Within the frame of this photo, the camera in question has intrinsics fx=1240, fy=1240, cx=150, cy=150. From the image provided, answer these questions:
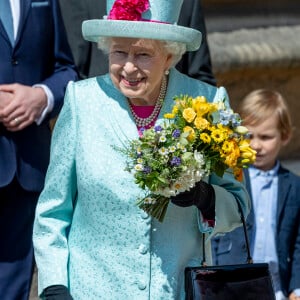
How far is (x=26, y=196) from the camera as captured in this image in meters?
4.82

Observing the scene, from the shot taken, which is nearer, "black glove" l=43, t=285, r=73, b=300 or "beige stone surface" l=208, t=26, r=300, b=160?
"black glove" l=43, t=285, r=73, b=300

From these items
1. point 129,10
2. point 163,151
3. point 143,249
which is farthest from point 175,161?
point 129,10

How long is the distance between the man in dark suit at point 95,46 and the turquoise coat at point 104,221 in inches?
53.5

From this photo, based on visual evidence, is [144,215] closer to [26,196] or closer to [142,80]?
[142,80]

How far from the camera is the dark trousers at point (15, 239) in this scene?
4777mm

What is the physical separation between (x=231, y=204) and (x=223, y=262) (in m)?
1.36

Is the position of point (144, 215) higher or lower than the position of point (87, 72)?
lower

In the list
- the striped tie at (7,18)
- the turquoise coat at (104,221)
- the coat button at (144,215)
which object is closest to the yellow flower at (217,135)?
the turquoise coat at (104,221)

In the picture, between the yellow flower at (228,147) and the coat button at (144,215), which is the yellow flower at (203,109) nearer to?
the yellow flower at (228,147)

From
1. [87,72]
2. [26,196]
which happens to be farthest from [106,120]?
[87,72]

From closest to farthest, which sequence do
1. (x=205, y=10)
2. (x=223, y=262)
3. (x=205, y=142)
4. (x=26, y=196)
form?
(x=205, y=142), (x=26, y=196), (x=223, y=262), (x=205, y=10)

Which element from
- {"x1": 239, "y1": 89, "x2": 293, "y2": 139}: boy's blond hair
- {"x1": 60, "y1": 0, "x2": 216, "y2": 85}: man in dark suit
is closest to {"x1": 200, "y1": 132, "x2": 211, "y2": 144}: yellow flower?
{"x1": 60, "y1": 0, "x2": 216, "y2": 85}: man in dark suit

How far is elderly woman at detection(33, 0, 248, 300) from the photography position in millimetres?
3795

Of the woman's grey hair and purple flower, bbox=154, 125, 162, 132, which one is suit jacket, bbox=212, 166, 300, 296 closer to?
the woman's grey hair
